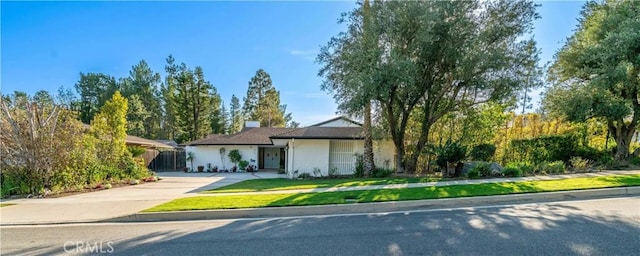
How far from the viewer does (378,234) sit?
497cm

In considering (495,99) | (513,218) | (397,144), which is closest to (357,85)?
(397,144)

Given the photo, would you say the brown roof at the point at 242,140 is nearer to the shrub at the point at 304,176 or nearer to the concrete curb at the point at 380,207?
the shrub at the point at 304,176

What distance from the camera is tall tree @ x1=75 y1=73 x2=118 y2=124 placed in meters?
42.7

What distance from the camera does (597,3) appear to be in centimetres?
1520

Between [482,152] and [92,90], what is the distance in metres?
50.4

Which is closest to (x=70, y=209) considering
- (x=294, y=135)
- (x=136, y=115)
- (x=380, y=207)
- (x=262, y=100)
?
(x=380, y=207)

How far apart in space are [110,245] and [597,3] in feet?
71.0

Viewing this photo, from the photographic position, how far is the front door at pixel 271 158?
84.2ft

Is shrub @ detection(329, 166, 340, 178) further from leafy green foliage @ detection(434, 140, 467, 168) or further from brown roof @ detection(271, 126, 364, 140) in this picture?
leafy green foliage @ detection(434, 140, 467, 168)

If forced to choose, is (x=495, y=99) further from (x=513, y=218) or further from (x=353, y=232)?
(x=353, y=232)

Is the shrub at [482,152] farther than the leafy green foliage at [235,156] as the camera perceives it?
No

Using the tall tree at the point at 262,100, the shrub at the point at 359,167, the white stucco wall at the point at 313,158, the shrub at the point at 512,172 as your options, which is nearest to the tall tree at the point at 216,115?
the tall tree at the point at 262,100

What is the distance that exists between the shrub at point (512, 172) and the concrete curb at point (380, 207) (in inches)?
130

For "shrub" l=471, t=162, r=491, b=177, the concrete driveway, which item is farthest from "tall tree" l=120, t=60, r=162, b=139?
"shrub" l=471, t=162, r=491, b=177
